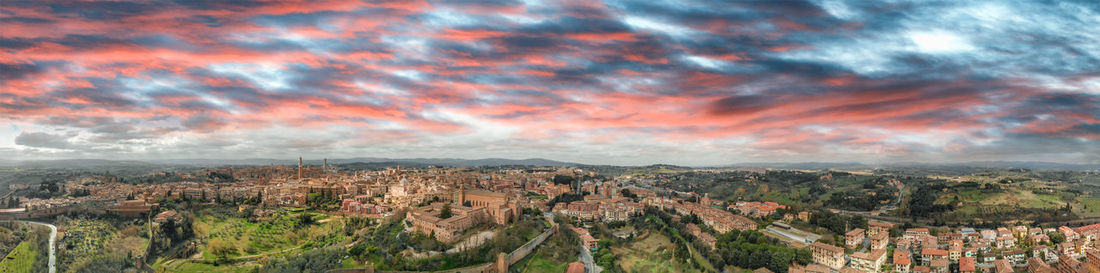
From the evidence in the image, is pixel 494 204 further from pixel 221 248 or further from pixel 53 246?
pixel 53 246

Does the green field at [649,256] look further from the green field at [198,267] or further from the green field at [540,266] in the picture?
the green field at [198,267]

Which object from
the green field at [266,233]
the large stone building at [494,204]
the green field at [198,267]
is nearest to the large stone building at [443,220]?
the large stone building at [494,204]

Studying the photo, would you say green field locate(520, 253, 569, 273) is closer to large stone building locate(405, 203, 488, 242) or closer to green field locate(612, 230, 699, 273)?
green field locate(612, 230, 699, 273)

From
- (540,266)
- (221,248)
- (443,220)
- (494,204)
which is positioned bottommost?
(540,266)

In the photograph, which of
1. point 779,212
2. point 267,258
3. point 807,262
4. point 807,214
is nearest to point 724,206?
point 779,212

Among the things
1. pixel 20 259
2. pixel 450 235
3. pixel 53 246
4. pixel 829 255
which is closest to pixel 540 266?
pixel 450 235

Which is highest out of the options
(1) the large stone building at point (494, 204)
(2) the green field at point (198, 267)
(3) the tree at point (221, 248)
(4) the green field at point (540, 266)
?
(1) the large stone building at point (494, 204)

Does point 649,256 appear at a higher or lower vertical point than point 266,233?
lower

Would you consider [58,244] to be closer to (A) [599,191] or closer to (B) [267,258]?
(B) [267,258]

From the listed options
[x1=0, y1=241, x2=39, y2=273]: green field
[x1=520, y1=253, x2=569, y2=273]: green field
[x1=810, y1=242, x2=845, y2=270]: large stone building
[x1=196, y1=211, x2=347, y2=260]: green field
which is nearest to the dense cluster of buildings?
[x1=810, y1=242, x2=845, y2=270]: large stone building

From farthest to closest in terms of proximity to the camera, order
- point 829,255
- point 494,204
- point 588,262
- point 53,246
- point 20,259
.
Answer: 1. point 494,204
2. point 829,255
3. point 588,262
4. point 53,246
5. point 20,259
